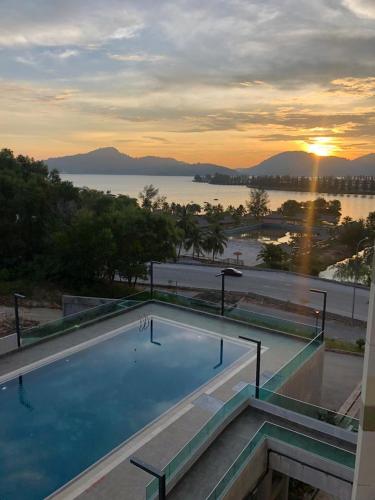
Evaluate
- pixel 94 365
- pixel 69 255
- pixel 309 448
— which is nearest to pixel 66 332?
pixel 94 365

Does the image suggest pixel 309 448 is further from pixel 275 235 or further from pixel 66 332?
pixel 275 235

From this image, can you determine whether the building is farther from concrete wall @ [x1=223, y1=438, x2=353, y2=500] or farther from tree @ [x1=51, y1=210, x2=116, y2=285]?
tree @ [x1=51, y1=210, x2=116, y2=285]

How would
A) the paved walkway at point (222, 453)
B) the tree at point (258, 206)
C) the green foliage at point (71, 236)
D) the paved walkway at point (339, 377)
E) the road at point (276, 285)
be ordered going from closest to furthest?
the paved walkway at point (222, 453), the paved walkway at point (339, 377), the green foliage at point (71, 236), the road at point (276, 285), the tree at point (258, 206)

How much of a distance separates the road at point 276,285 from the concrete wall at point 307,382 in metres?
17.1

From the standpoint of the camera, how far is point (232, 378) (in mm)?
15812

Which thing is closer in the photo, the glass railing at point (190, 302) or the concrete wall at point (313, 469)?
the concrete wall at point (313, 469)

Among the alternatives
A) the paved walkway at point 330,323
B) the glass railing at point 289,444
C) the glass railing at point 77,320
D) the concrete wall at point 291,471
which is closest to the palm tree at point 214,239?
the paved walkway at point 330,323

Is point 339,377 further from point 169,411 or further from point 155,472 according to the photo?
point 155,472

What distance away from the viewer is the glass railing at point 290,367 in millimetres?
13664

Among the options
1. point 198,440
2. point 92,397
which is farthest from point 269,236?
point 198,440

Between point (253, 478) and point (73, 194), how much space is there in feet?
122

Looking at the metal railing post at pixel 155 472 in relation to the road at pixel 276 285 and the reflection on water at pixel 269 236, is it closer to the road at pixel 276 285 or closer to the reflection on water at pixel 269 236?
the road at pixel 276 285

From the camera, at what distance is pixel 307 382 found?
16125 millimetres

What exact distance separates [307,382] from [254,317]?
4.47m
